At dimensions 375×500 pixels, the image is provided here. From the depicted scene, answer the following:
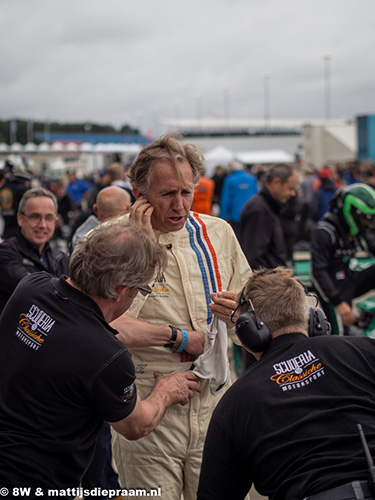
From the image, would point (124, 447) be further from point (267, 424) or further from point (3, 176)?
point (3, 176)

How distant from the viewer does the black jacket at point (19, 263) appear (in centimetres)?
369

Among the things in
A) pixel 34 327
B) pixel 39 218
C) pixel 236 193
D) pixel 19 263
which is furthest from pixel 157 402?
pixel 236 193

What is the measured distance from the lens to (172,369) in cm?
249

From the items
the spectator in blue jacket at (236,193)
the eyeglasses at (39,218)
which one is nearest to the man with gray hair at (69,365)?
the eyeglasses at (39,218)

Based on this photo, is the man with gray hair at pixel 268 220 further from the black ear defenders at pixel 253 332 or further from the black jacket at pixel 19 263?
the black ear defenders at pixel 253 332

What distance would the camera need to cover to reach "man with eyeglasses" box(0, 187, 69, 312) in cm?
374

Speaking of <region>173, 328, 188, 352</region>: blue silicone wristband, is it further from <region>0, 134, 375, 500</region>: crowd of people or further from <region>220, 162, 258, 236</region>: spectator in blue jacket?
<region>220, 162, 258, 236</region>: spectator in blue jacket

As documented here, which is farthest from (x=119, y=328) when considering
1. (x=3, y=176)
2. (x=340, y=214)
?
(x=3, y=176)

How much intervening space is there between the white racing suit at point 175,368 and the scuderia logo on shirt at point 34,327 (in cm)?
54

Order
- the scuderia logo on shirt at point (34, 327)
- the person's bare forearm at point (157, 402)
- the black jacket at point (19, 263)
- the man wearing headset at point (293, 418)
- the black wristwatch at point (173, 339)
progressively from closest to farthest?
the man wearing headset at point (293, 418) → the scuderia logo on shirt at point (34, 327) → the person's bare forearm at point (157, 402) → the black wristwatch at point (173, 339) → the black jacket at point (19, 263)

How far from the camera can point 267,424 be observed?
186cm

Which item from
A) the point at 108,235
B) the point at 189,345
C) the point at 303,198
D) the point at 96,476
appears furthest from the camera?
the point at 303,198

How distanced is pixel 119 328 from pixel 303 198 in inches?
475

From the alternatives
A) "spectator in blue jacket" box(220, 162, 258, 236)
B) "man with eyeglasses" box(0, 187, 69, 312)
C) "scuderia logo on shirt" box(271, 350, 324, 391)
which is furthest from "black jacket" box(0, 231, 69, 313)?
"spectator in blue jacket" box(220, 162, 258, 236)
